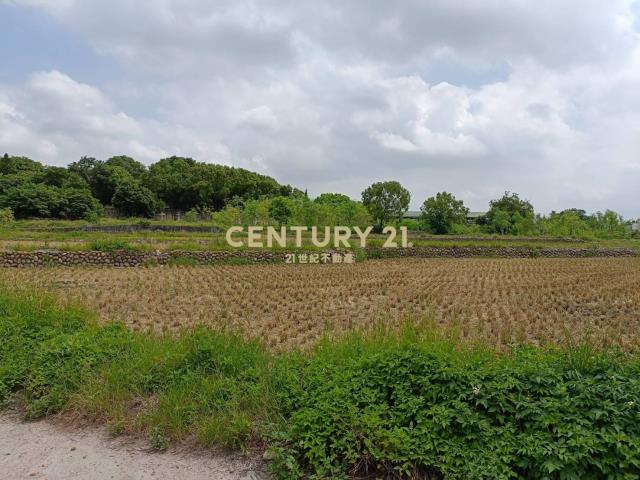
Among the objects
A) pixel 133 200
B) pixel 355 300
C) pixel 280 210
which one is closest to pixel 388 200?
pixel 280 210

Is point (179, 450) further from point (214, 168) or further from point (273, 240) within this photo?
point (214, 168)

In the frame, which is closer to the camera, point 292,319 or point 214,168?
point 292,319

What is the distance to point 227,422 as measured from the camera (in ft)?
11.3

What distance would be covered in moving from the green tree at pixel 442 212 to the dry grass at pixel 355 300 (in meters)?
31.2

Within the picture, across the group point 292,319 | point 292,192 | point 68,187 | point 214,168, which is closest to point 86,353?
point 292,319

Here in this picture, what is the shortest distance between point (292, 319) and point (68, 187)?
50.9 metres

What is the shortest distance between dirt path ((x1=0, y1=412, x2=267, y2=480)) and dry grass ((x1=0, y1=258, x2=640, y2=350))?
122 inches

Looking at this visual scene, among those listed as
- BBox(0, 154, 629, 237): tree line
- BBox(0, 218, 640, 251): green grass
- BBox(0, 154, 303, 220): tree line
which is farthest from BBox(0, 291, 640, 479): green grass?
BBox(0, 154, 303, 220): tree line

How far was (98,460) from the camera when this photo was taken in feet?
10.6

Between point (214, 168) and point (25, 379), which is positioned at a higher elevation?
point (214, 168)

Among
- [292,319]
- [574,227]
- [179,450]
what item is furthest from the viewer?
[574,227]

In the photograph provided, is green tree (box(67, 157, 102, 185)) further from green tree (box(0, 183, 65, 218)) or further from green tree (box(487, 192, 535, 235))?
green tree (box(487, 192, 535, 235))

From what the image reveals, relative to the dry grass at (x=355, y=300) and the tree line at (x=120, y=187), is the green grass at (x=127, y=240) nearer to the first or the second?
the dry grass at (x=355, y=300)

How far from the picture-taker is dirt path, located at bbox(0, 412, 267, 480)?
9.98 ft
